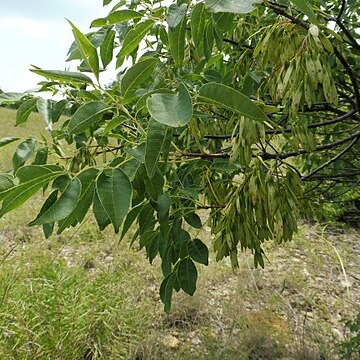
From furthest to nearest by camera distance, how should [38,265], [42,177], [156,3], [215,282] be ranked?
[215,282] < [38,265] < [156,3] < [42,177]

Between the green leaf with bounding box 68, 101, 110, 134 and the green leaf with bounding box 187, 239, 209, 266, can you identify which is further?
the green leaf with bounding box 187, 239, 209, 266

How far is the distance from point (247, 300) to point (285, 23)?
247 cm

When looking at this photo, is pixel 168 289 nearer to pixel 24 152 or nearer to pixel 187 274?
pixel 187 274

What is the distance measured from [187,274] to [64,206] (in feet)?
1.99

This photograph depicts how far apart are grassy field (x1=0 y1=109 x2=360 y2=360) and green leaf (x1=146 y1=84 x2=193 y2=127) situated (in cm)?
125

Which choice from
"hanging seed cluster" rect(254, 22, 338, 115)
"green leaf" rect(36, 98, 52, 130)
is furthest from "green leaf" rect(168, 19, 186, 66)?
"green leaf" rect(36, 98, 52, 130)

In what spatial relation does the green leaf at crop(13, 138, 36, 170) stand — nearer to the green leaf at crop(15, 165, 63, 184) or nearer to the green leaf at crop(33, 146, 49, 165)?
the green leaf at crop(33, 146, 49, 165)

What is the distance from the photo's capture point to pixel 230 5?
1.69 ft

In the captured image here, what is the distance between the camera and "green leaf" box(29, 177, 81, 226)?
0.56 m

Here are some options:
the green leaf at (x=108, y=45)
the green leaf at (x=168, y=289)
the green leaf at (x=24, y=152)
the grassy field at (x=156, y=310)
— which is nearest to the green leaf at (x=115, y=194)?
the green leaf at (x=24, y=152)

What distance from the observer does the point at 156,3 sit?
37.8 inches

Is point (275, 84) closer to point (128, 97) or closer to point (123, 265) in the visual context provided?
point (128, 97)

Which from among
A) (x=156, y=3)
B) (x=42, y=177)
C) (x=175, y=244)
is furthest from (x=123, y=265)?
(x=42, y=177)

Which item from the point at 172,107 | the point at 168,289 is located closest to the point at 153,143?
the point at 172,107
